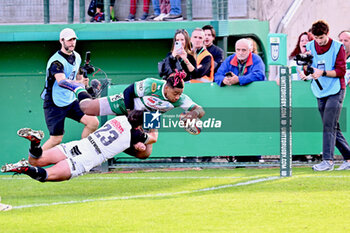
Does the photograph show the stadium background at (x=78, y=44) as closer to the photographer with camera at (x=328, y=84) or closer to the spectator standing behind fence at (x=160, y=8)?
the spectator standing behind fence at (x=160, y=8)

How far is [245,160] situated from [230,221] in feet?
18.7

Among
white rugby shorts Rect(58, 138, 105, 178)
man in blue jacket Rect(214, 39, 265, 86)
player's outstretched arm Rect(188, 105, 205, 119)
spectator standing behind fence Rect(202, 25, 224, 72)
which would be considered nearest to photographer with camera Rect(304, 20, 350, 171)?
man in blue jacket Rect(214, 39, 265, 86)

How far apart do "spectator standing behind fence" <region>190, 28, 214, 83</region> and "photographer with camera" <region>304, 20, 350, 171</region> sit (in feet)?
5.88

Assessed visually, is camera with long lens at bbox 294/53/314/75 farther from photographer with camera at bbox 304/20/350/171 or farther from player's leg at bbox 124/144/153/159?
player's leg at bbox 124/144/153/159

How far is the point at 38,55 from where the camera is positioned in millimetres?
15648

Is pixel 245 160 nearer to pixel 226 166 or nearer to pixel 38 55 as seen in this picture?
pixel 226 166

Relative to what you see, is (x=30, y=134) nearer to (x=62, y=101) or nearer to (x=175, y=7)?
(x=62, y=101)

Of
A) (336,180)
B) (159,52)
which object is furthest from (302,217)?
(159,52)

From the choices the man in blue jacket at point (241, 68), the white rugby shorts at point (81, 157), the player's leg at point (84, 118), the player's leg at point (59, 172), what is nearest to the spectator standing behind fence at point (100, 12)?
the player's leg at point (84, 118)

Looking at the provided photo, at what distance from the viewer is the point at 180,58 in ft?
41.1

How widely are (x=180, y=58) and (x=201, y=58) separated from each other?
433mm

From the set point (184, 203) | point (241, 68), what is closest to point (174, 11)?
point (241, 68)

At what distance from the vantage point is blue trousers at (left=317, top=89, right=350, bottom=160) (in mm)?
11594

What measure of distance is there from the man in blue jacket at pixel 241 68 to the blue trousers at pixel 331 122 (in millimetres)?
1212
